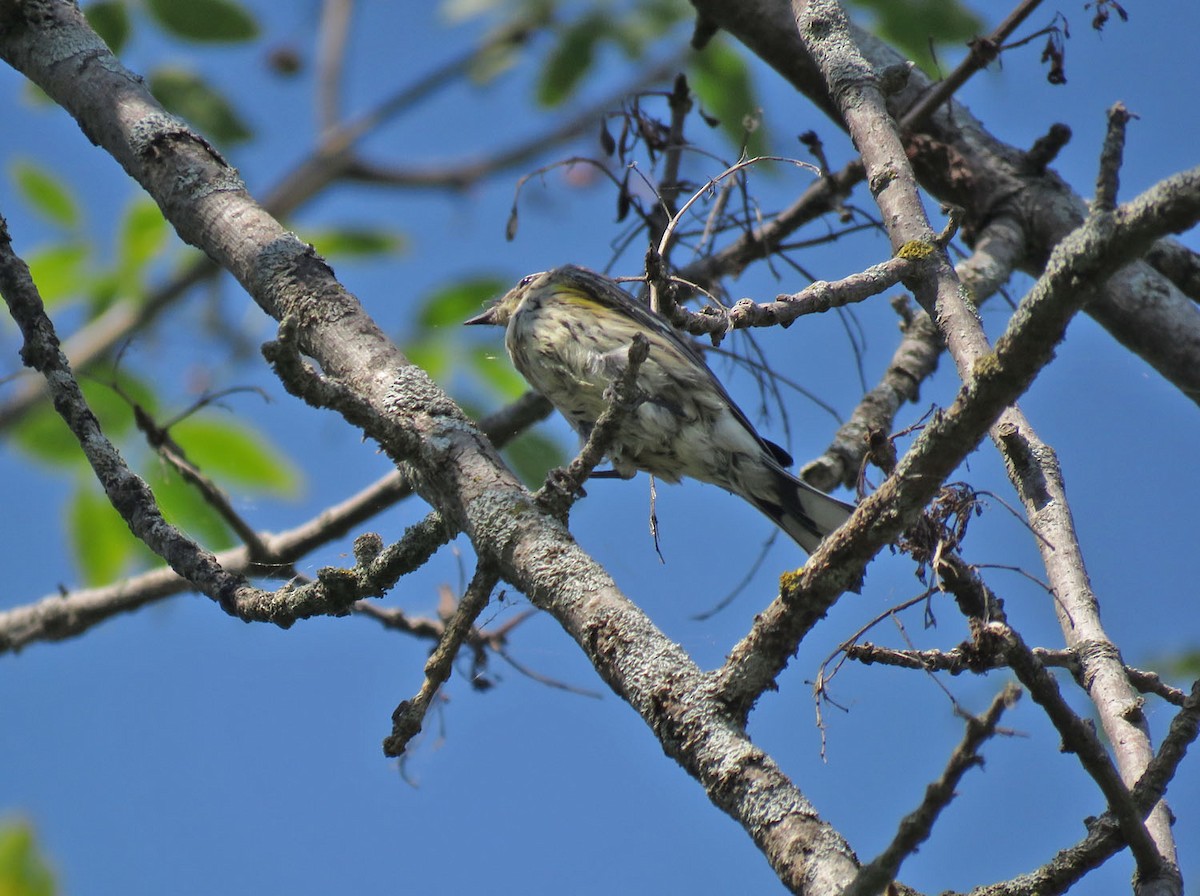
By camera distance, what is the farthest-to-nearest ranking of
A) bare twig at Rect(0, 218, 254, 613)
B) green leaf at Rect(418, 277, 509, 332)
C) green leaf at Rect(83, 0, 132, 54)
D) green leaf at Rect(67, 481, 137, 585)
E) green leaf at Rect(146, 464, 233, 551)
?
green leaf at Rect(418, 277, 509, 332), green leaf at Rect(67, 481, 137, 585), green leaf at Rect(146, 464, 233, 551), green leaf at Rect(83, 0, 132, 54), bare twig at Rect(0, 218, 254, 613)

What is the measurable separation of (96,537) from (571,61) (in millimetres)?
2843

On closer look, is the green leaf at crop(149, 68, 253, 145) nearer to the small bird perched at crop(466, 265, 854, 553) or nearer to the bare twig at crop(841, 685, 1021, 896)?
the small bird perched at crop(466, 265, 854, 553)

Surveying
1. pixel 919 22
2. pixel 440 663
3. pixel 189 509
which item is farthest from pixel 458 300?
pixel 440 663

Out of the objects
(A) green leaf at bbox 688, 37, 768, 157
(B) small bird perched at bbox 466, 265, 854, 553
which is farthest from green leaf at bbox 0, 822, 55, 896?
(A) green leaf at bbox 688, 37, 768, 157

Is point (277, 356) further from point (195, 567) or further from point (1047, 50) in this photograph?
point (1047, 50)

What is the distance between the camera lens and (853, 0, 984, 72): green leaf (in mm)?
4312

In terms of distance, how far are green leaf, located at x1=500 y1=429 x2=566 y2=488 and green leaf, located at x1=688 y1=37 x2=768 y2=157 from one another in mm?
1435

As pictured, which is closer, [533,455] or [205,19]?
[205,19]

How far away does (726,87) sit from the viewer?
4.88 meters

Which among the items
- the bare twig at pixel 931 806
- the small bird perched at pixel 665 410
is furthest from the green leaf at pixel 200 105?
the bare twig at pixel 931 806

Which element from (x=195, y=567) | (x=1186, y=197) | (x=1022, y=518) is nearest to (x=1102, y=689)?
(x=1022, y=518)

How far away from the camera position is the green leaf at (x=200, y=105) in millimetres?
5254

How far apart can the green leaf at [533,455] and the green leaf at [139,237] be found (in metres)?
1.71

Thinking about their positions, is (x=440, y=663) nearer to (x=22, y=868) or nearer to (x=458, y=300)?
(x=22, y=868)
